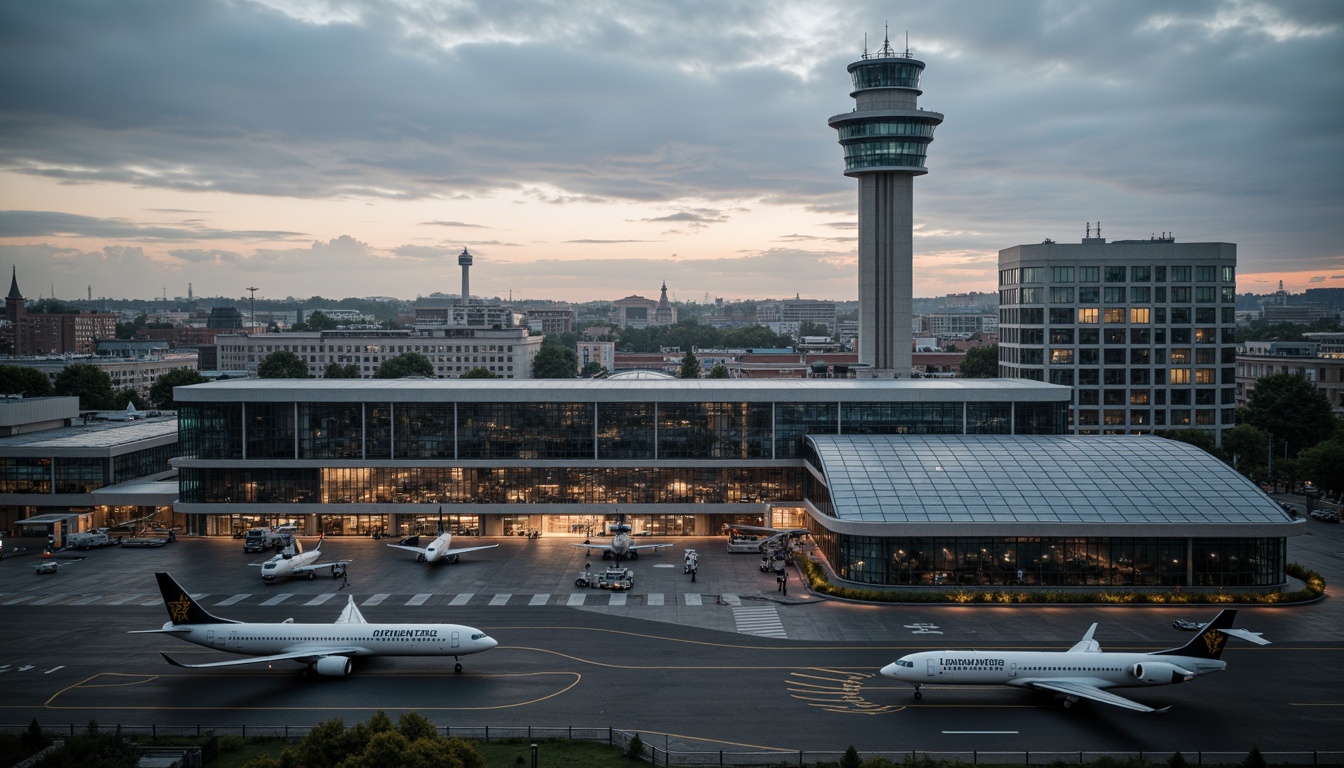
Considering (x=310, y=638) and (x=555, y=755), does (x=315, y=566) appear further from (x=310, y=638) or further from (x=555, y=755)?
(x=555, y=755)

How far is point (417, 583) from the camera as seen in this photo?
82.8 meters

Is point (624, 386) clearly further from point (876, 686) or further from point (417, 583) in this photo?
point (876, 686)

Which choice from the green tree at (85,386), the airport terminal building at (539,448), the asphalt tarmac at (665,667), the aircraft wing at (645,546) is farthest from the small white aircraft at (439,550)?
the green tree at (85,386)

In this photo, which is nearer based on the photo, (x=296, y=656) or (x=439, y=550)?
(x=296, y=656)

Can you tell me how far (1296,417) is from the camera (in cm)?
14162

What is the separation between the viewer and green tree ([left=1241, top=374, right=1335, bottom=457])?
141 m

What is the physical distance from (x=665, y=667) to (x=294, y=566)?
40.8 m

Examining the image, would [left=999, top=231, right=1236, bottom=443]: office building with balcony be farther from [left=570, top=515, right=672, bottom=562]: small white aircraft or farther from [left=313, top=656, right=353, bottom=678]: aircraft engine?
[left=313, top=656, right=353, bottom=678]: aircraft engine

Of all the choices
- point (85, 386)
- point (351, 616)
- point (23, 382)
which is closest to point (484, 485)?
point (351, 616)

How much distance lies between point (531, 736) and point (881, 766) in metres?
18.7

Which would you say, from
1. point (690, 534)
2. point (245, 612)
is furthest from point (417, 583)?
point (690, 534)

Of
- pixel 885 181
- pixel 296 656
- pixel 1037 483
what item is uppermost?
pixel 885 181

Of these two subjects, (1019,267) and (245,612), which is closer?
(245,612)

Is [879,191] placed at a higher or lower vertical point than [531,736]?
higher
